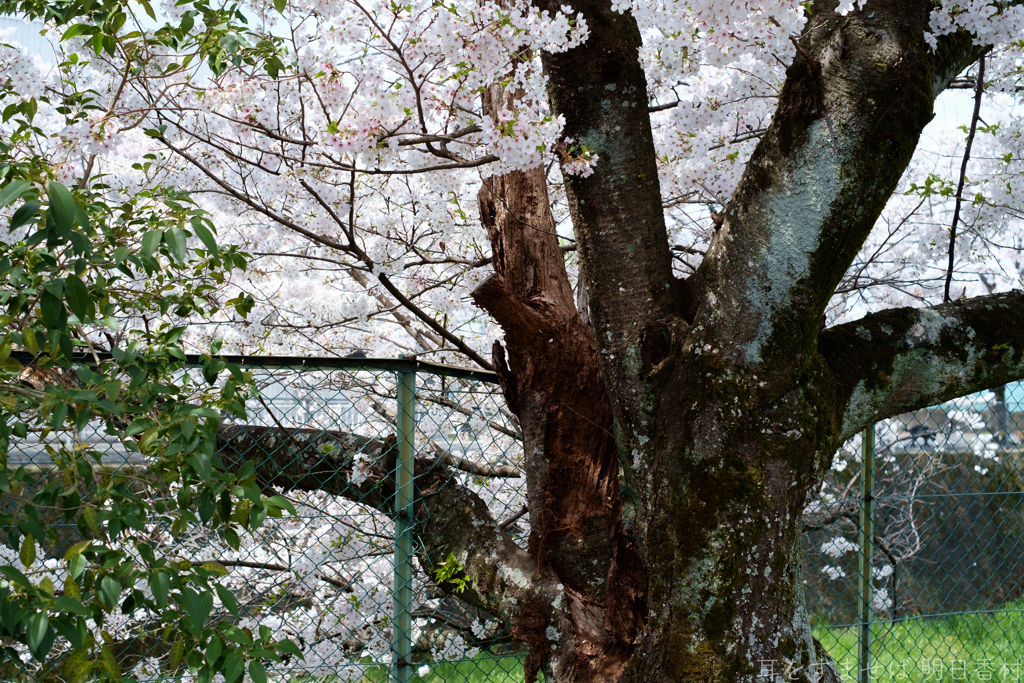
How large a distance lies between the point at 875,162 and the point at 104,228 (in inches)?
68.1

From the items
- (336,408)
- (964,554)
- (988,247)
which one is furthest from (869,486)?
(964,554)

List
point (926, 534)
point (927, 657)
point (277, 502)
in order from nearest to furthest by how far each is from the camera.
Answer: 1. point (277, 502)
2. point (927, 657)
3. point (926, 534)

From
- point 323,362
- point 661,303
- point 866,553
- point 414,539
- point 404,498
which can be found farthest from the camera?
point 866,553

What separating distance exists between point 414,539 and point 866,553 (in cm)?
172

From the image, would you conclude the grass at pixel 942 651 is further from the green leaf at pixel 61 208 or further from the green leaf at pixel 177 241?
the green leaf at pixel 61 208

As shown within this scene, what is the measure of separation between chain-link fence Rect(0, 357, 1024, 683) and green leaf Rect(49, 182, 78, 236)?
565 mm

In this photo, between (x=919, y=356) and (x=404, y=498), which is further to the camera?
(x=404, y=498)

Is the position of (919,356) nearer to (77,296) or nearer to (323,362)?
(323,362)

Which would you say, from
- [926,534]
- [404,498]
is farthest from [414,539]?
[926,534]

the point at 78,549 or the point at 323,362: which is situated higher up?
the point at 323,362

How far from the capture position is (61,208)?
101cm

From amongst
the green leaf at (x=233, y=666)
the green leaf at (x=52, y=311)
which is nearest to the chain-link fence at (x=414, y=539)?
the green leaf at (x=233, y=666)

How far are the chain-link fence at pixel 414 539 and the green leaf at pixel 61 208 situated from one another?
56 cm

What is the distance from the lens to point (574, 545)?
208 centimetres
